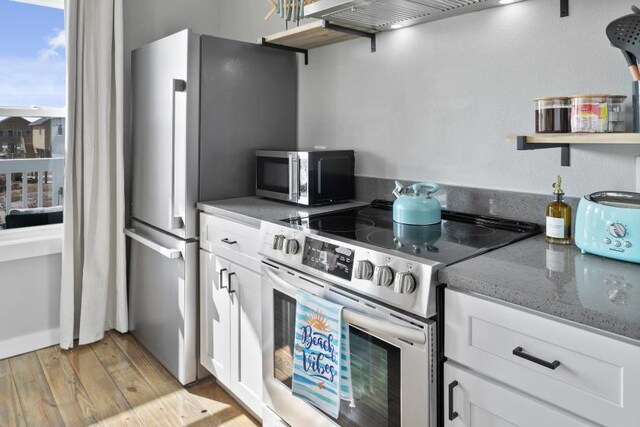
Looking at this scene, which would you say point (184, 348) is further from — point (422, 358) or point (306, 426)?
point (422, 358)

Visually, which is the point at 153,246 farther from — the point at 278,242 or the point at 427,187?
the point at 427,187

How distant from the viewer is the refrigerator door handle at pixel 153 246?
2.21m

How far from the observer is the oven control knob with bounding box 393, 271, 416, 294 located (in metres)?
1.19

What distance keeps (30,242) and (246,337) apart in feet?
4.77

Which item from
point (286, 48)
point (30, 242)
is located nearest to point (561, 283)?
point (286, 48)

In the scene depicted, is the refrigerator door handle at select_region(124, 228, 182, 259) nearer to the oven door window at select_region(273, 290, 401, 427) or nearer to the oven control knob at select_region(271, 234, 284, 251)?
the oven control knob at select_region(271, 234, 284, 251)

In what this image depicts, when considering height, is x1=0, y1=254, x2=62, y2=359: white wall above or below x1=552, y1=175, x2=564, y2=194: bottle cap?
below

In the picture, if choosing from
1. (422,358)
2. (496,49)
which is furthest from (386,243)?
(496,49)

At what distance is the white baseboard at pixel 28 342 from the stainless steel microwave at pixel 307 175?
4.90ft

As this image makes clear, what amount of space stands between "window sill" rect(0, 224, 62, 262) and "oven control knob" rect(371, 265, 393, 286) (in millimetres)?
2125

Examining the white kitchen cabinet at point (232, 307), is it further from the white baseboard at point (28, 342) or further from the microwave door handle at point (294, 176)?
the white baseboard at point (28, 342)

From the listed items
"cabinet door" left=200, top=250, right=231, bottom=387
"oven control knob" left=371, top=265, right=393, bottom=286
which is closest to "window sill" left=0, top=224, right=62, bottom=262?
"cabinet door" left=200, top=250, right=231, bottom=387

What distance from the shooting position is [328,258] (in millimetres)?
1461

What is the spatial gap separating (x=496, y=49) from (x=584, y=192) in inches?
23.4
